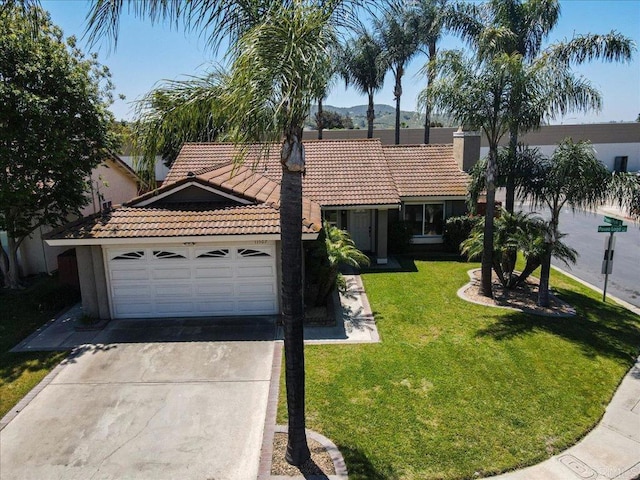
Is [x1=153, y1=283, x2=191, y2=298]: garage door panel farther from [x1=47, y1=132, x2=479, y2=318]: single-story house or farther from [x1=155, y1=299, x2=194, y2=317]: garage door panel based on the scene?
[x1=155, y1=299, x2=194, y2=317]: garage door panel

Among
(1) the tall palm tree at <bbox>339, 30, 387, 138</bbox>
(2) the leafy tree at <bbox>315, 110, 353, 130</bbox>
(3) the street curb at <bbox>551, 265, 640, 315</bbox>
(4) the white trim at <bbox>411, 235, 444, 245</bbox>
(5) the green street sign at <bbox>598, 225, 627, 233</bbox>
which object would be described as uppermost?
(1) the tall palm tree at <bbox>339, 30, 387, 138</bbox>

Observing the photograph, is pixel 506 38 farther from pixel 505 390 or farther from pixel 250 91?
pixel 250 91

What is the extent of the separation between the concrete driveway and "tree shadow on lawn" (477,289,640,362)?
6.07 m

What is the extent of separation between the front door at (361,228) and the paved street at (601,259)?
7.61 m

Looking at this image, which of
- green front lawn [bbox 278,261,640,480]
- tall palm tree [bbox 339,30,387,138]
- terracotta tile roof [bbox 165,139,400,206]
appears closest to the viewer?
green front lawn [bbox 278,261,640,480]

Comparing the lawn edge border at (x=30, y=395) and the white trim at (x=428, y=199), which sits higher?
the white trim at (x=428, y=199)

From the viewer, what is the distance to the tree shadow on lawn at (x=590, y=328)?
1077cm

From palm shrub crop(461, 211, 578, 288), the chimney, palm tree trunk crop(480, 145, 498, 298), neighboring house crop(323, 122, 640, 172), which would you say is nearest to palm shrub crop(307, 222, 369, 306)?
palm tree trunk crop(480, 145, 498, 298)

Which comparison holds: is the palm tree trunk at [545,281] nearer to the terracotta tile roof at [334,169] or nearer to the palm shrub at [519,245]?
the palm shrub at [519,245]

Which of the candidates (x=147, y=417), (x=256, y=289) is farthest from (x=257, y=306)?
(x=147, y=417)

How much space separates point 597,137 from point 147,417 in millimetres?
52675

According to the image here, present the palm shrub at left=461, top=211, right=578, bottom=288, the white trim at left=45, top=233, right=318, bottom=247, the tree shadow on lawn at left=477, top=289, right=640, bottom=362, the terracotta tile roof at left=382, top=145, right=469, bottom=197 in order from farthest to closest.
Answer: the terracotta tile roof at left=382, top=145, right=469, bottom=197
the palm shrub at left=461, top=211, right=578, bottom=288
the white trim at left=45, top=233, right=318, bottom=247
the tree shadow on lawn at left=477, top=289, right=640, bottom=362

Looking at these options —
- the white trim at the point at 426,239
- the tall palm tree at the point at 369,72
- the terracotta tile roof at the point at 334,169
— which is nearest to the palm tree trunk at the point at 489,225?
the terracotta tile roof at the point at 334,169

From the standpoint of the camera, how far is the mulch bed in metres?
13.0
